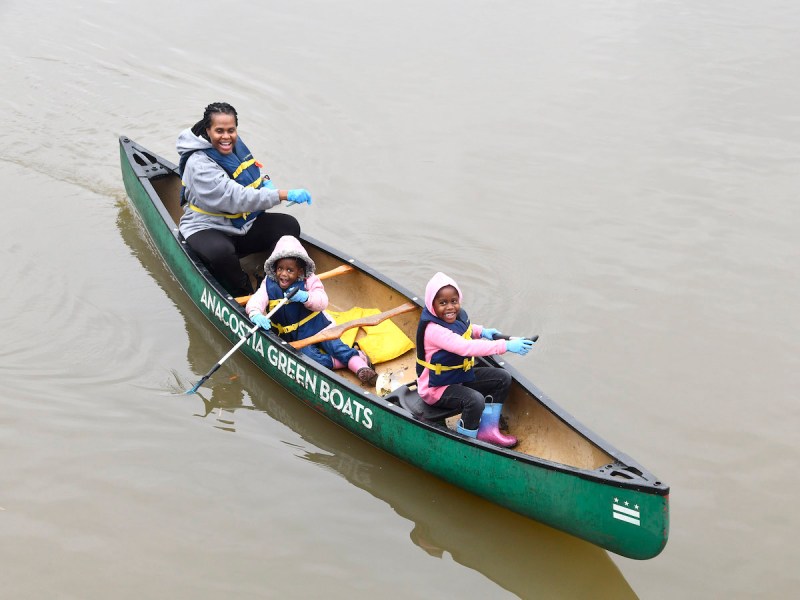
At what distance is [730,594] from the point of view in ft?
19.0

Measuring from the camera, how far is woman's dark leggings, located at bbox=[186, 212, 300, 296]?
26.5 ft

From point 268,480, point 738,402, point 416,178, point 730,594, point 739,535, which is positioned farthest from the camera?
point 416,178

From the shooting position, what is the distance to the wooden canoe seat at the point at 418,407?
22.0ft

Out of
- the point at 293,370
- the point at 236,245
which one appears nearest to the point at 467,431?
the point at 293,370

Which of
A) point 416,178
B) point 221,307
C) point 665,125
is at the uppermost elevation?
point 665,125

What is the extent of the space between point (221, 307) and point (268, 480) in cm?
179

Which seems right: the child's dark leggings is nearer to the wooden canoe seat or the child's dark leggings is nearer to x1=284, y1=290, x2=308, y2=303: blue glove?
the wooden canoe seat

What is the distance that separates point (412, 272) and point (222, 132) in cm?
235

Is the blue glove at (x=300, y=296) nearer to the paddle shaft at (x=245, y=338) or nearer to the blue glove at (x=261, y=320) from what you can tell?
the paddle shaft at (x=245, y=338)

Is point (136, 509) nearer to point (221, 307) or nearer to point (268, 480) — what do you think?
point (268, 480)

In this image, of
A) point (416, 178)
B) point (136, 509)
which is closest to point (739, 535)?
point (136, 509)

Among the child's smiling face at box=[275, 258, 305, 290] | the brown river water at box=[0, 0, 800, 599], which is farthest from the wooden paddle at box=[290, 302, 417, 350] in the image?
the brown river water at box=[0, 0, 800, 599]

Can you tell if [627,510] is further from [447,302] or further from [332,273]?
[332,273]

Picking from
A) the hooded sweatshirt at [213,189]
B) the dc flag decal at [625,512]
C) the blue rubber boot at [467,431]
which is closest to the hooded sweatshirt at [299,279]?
the hooded sweatshirt at [213,189]
